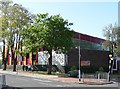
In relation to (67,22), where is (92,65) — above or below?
below

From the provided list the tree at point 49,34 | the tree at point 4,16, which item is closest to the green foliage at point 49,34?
the tree at point 49,34

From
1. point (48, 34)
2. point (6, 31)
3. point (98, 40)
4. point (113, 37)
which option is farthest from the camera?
point (98, 40)

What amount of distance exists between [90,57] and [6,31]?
1963 cm

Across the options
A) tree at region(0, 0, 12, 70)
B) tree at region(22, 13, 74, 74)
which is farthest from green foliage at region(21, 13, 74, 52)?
tree at region(0, 0, 12, 70)

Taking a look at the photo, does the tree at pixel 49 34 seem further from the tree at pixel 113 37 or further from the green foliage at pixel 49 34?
the tree at pixel 113 37

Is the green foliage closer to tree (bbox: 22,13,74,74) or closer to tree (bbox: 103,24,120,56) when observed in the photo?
tree (bbox: 22,13,74,74)

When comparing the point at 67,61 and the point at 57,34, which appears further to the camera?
the point at 67,61

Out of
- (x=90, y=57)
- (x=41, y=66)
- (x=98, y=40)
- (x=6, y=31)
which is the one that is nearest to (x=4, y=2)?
(x=6, y=31)

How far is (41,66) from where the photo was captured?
69938 millimetres

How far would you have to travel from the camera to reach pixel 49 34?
51.5 metres

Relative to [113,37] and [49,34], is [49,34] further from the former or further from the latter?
[113,37]

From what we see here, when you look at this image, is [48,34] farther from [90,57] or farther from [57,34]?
[90,57]

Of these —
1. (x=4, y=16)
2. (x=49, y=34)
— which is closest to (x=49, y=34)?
(x=49, y=34)

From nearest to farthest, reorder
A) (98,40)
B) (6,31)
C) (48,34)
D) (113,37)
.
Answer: (48,34)
(6,31)
(113,37)
(98,40)
